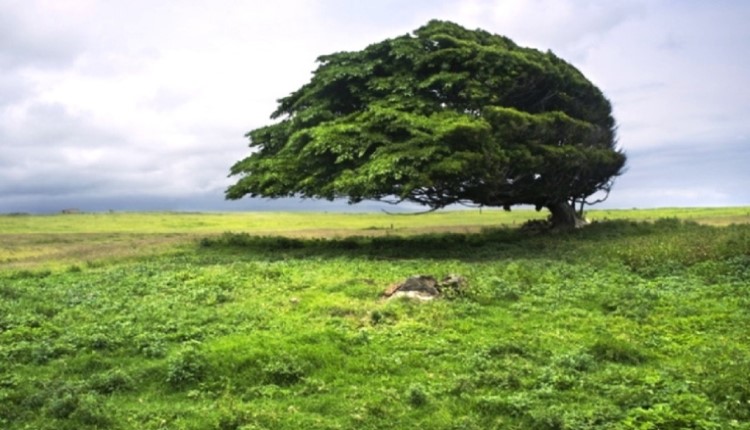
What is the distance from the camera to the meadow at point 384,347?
9.72 metres

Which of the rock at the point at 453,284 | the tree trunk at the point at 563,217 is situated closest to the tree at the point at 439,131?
the tree trunk at the point at 563,217

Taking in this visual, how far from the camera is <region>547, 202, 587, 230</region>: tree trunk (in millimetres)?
36594

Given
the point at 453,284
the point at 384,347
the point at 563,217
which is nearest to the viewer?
the point at 384,347

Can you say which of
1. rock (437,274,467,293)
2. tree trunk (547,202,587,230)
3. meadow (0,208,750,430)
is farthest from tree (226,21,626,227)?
rock (437,274,467,293)

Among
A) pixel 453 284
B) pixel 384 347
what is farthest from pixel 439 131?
pixel 384 347

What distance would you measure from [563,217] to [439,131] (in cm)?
1307

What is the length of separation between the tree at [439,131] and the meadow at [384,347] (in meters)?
5.61

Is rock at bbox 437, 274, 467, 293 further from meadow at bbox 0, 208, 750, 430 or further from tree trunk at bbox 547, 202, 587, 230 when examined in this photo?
tree trunk at bbox 547, 202, 587, 230

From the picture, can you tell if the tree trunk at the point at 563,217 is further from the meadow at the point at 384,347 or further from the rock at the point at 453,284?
the rock at the point at 453,284

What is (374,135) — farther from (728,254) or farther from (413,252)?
(728,254)

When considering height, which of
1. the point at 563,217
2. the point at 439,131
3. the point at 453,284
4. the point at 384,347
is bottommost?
the point at 384,347

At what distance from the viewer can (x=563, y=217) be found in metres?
36.8

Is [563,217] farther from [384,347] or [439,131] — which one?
[384,347]

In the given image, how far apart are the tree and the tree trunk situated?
82 millimetres
